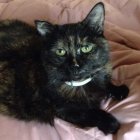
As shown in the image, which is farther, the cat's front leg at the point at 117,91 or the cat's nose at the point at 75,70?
the cat's front leg at the point at 117,91

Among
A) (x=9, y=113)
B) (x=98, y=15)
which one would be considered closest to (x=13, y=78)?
(x=9, y=113)

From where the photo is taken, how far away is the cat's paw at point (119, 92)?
1.03 meters

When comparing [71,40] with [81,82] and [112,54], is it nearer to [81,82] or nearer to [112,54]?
[81,82]

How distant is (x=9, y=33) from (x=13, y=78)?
8.9 inches

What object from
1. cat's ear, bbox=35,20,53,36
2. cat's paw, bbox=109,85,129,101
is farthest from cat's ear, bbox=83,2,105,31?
cat's paw, bbox=109,85,129,101

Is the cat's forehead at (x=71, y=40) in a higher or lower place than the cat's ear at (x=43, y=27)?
lower

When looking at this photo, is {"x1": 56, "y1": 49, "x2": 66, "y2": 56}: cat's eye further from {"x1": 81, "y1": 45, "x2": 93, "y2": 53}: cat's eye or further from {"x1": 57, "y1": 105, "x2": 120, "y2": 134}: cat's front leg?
{"x1": 57, "y1": 105, "x2": 120, "y2": 134}: cat's front leg

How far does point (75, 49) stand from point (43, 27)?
124mm

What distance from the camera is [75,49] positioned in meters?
0.95

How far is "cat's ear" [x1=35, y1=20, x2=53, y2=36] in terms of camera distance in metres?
0.96

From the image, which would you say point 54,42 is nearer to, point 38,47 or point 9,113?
point 38,47

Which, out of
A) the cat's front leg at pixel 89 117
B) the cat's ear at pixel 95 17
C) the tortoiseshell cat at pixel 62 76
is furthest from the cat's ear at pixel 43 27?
the cat's front leg at pixel 89 117

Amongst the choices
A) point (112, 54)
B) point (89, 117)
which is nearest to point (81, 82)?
point (89, 117)

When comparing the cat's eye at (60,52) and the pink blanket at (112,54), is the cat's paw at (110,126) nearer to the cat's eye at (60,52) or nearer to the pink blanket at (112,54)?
the pink blanket at (112,54)
